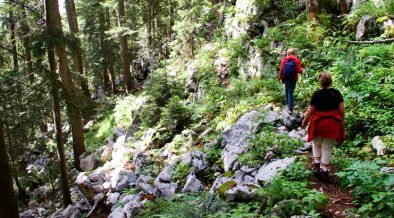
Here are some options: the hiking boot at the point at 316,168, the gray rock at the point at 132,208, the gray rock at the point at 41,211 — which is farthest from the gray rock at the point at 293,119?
the gray rock at the point at 41,211

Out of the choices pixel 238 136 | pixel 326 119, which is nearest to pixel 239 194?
pixel 326 119

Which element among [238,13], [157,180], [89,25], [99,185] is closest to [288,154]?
[157,180]

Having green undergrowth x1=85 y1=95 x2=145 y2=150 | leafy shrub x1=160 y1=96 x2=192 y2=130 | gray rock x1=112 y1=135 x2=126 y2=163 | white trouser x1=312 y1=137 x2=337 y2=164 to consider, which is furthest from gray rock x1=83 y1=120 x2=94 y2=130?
white trouser x1=312 y1=137 x2=337 y2=164

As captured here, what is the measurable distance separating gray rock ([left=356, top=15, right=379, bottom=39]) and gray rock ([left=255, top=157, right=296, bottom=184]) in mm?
6339

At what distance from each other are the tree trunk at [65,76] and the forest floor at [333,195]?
6901 mm

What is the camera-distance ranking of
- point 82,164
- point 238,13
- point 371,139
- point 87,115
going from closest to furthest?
point 371,139, point 87,115, point 82,164, point 238,13

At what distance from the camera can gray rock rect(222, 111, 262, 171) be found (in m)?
8.00

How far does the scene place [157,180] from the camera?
29.8ft

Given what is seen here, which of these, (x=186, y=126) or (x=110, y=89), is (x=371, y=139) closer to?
(x=186, y=126)

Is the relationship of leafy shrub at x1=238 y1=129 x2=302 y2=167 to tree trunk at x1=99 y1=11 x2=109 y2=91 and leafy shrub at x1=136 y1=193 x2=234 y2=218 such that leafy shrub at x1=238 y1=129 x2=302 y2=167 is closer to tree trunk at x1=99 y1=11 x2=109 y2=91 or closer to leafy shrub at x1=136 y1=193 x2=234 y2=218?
leafy shrub at x1=136 y1=193 x2=234 y2=218

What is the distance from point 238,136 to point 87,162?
26.6ft

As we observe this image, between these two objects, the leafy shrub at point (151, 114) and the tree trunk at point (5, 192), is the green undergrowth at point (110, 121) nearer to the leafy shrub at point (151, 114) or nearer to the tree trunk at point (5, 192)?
the leafy shrub at point (151, 114)

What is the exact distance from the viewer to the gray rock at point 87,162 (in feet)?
47.9

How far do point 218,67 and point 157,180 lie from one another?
7201 millimetres
